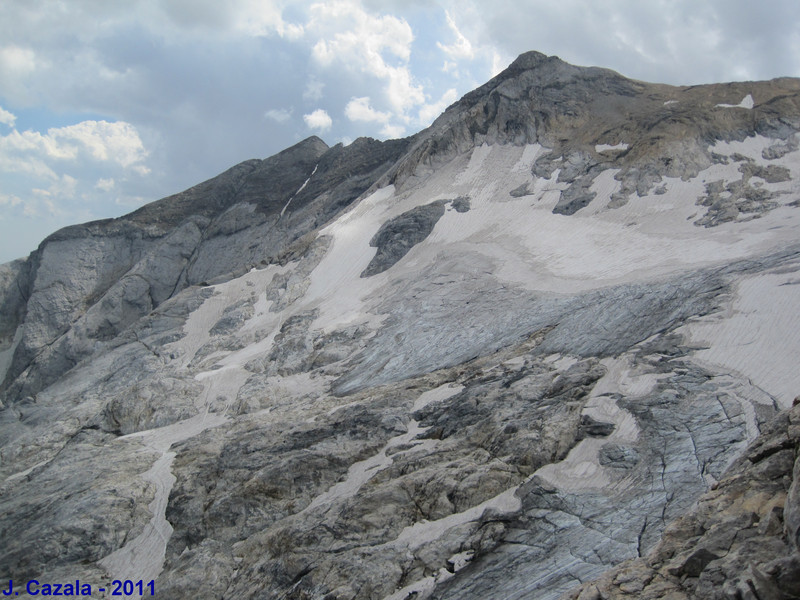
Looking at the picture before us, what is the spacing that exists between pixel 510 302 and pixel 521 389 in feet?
35.0

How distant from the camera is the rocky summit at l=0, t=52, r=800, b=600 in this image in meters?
12.9

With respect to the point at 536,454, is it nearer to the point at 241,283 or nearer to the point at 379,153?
the point at 241,283

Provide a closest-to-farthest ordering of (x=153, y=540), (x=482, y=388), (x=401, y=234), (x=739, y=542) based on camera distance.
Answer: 1. (x=739, y=542)
2. (x=153, y=540)
3. (x=482, y=388)
4. (x=401, y=234)

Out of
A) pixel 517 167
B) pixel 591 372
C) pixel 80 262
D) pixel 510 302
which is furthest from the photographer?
pixel 80 262

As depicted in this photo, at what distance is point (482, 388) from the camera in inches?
842

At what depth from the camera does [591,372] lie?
19.4m

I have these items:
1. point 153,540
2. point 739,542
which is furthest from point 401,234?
point 739,542

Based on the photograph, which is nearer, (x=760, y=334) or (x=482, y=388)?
(x=760, y=334)

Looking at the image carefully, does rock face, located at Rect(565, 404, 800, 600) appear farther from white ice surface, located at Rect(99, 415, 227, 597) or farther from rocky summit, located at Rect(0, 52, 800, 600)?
white ice surface, located at Rect(99, 415, 227, 597)

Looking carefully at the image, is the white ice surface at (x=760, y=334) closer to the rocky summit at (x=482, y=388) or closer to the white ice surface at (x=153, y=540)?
the rocky summit at (x=482, y=388)

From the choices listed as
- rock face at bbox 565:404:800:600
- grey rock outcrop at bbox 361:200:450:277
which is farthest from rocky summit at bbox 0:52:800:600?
grey rock outcrop at bbox 361:200:450:277

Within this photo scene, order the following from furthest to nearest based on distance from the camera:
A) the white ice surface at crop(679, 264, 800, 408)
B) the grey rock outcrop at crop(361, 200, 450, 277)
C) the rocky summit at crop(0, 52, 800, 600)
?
the grey rock outcrop at crop(361, 200, 450, 277), the white ice surface at crop(679, 264, 800, 408), the rocky summit at crop(0, 52, 800, 600)

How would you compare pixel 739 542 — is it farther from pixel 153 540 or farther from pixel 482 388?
pixel 153 540

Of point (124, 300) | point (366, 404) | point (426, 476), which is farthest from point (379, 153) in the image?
point (426, 476)
